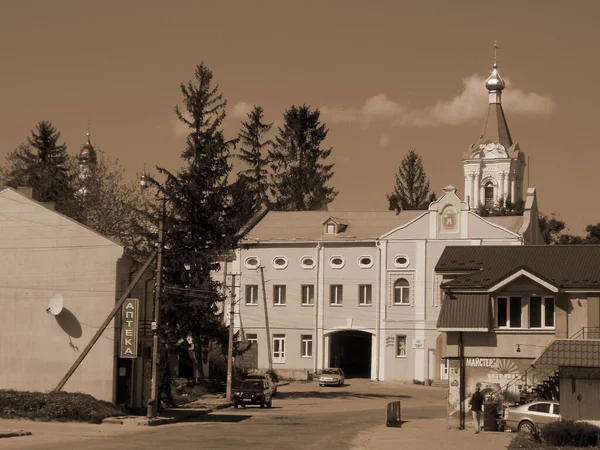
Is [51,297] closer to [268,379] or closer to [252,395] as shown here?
[252,395]

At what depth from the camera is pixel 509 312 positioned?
46062 mm

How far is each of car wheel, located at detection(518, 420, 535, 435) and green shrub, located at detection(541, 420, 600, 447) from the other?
528 cm

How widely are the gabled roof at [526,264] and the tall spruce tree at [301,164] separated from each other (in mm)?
65241

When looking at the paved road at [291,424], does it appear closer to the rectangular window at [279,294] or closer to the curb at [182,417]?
the curb at [182,417]

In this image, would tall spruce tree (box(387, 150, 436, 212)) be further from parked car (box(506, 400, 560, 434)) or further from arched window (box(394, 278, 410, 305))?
parked car (box(506, 400, 560, 434))

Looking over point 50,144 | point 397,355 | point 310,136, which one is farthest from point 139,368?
point 310,136

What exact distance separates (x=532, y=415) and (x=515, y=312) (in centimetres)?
525

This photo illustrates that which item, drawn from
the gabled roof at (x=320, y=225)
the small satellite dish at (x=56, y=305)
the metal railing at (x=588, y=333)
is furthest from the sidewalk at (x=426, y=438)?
the gabled roof at (x=320, y=225)

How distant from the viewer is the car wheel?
40875mm

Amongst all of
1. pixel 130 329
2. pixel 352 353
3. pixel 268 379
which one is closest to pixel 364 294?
pixel 352 353

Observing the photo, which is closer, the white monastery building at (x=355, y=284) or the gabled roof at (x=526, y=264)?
the gabled roof at (x=526, y=264)

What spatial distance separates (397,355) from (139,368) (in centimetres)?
3334

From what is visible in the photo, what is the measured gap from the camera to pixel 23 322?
4972 cm

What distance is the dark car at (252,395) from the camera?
57656 millimetres
